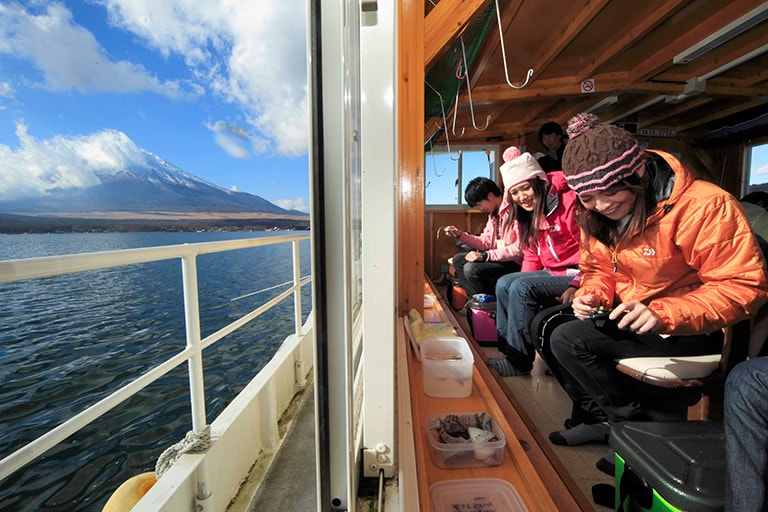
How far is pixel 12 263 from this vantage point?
576mm

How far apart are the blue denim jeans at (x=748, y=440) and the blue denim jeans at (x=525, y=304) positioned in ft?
3.00

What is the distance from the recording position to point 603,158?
34.9 inches

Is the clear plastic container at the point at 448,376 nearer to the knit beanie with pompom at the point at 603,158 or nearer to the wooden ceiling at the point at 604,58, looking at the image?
the knit beanie with pompom at the point at 603,158

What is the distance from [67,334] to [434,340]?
26.2ft

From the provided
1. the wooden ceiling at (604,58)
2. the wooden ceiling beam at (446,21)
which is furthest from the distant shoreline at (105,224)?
the wooden ceiling at (604,58)

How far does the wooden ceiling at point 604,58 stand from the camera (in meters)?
2.20

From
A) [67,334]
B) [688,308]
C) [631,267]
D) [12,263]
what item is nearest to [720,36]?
[631,267]

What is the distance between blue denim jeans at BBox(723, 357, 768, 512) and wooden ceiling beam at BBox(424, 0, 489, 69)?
1518mm

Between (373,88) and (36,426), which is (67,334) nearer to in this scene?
(36,426)

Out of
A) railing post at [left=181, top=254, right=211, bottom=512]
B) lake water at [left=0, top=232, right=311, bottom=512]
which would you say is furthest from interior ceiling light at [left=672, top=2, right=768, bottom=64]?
railing post at [left=181, top=254, right=211, bottom=512]

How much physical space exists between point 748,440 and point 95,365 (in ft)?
23.2

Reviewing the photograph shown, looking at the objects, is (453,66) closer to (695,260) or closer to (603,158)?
(603,158)

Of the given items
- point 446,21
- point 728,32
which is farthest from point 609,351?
point 728,32

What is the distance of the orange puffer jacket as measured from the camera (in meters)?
0.77
